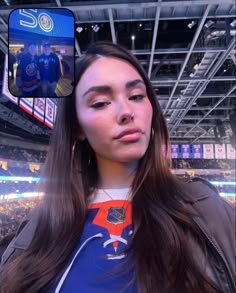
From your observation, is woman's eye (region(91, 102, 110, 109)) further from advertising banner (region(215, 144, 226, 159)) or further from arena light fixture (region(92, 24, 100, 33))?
advertising banner (region(215, 144, 226, 159))

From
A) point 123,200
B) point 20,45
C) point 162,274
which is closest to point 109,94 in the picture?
point 123,200

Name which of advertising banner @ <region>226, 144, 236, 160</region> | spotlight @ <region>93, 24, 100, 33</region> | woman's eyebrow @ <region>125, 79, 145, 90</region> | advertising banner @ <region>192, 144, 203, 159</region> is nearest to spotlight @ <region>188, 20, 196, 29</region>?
spotlight @ <region>93, 24, 100, 33</region>

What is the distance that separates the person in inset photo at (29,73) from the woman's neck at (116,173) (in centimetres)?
32

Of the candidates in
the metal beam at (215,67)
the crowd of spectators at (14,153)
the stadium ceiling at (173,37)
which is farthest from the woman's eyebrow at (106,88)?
the metal beam at (215,67)

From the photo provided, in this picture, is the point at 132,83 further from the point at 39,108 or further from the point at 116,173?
the point at 39,108

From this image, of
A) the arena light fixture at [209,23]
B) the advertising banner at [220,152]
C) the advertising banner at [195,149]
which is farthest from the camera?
the advertising banner at [220,152]

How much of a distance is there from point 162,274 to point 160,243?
0.04 metres

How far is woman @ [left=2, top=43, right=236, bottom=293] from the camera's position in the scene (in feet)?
1.37

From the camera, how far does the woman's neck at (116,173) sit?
50 cm

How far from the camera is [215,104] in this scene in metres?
5.36

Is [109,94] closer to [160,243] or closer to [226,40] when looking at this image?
[160,243]

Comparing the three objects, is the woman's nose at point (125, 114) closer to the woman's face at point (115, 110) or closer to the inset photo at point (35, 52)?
the woman's face at point (115, 110)

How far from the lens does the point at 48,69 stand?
734mm

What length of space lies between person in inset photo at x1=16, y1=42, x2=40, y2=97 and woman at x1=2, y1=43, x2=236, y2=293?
22cm
